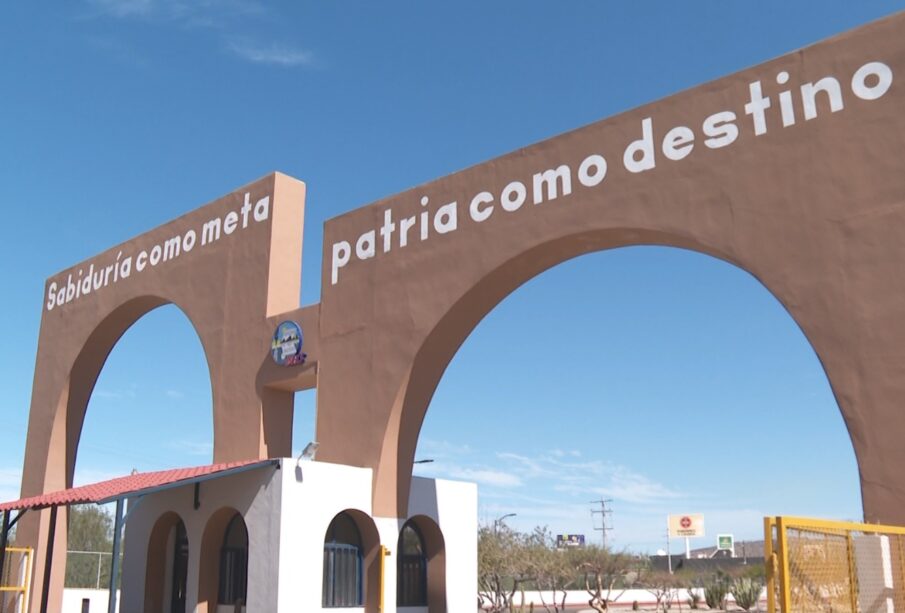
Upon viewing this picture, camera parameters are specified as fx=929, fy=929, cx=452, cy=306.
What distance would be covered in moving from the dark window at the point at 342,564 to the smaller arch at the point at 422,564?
6.21ft

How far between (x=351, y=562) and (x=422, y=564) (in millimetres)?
2741

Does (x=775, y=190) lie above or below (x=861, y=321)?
above

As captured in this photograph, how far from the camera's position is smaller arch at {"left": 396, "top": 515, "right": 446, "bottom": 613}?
1881 centimetres

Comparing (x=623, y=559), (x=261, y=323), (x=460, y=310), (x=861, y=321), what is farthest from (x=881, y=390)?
(x=623, y=559)

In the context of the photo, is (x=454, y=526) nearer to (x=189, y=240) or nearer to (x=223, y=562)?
(x=223, y=562)

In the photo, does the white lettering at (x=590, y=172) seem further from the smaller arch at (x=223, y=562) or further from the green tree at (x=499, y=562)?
the green tree at (x=499, y=562)

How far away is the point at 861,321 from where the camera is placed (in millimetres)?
11305

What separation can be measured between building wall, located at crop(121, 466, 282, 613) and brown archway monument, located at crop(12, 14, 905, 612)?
169 centimetres

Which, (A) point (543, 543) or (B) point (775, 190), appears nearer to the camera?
(B) point (775, 190)

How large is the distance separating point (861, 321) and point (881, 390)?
86cm

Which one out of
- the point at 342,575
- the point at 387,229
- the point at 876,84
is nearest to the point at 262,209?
the point at 387,229

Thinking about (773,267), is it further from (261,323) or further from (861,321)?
(261,323)

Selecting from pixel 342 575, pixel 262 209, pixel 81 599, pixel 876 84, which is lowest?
pixel 81 599

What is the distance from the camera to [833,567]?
7.87m
